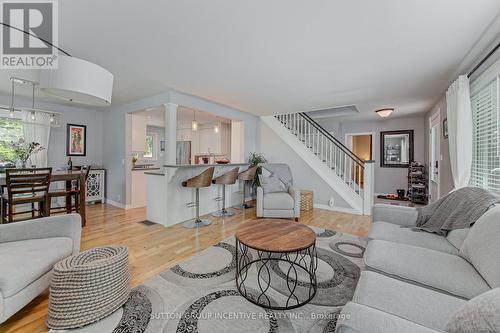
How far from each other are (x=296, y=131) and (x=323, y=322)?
460 centimetres

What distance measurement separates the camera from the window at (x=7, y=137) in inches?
161

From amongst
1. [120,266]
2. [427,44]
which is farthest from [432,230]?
[120,266]

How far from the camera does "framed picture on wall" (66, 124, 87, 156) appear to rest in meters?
4.92

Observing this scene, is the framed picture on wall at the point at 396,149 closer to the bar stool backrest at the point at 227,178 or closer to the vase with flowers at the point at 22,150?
the bar stool backrest at the point at 227,178

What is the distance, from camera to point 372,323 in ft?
2.61

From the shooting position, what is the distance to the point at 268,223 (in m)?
2.35

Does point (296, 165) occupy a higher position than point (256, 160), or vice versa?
point (256, 160)

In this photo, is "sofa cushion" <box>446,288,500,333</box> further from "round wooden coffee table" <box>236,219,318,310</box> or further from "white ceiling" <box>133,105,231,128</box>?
"white ceiling" <box>133,105,231,128</box>

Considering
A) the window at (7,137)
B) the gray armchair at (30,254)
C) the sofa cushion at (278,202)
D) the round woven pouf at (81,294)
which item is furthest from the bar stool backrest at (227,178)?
the window at (7,137)

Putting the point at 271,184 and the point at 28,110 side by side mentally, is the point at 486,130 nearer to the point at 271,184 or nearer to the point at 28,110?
the point at 271,184

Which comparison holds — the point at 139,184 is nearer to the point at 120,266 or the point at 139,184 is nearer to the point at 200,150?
the point at 200,150

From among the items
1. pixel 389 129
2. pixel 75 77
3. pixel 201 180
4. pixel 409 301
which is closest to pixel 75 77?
pixel 75 77

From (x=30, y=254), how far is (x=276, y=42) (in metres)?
2.77

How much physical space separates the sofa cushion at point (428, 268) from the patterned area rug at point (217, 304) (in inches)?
19.7
